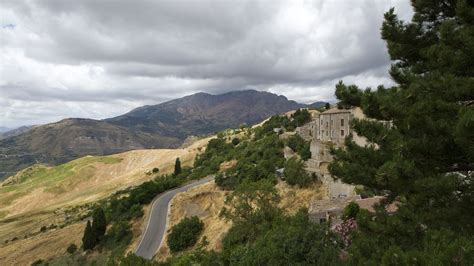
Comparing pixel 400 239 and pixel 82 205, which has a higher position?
pixel 400 239

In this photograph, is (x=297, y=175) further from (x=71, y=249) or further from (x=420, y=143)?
(x=420, y=143)

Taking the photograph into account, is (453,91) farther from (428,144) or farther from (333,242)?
(333,242)

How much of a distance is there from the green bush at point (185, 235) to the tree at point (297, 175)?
38.9ft

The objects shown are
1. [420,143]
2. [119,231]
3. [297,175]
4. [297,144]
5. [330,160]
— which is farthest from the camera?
[297,144]

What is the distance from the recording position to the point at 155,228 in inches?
1875

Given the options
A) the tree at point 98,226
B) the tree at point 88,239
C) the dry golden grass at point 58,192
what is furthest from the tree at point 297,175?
the tree at point 88,239

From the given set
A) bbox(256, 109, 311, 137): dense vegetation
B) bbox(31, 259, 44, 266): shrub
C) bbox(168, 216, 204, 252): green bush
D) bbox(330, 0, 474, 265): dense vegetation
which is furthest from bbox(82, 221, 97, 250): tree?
bbox(256, 109, 311, 137): dense vegetation

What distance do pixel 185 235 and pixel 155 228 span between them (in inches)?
339

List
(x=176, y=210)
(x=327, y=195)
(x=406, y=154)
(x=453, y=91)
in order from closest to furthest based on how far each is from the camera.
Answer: (x=453, y=91) → (x=406, y=154) → (x=327, y=195) → (x=176, y=210)

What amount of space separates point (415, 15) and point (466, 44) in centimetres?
367

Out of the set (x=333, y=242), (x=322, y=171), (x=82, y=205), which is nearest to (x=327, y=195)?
(x=322, y=171)

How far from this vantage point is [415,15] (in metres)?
14.1

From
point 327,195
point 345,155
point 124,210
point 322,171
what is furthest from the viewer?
point 124,210

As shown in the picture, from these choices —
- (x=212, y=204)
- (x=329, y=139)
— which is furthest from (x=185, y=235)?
(x=329, y=139)
